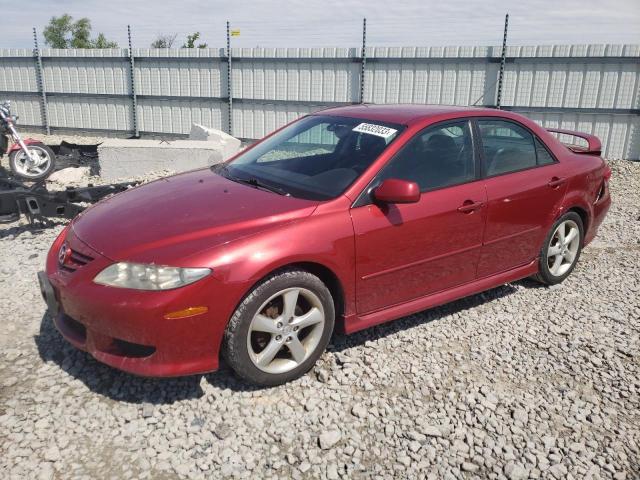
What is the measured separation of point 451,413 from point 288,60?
11.7m

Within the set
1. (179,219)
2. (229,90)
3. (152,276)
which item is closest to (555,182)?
(179,219)

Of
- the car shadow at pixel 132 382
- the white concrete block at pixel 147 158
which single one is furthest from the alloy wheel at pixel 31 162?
the car shadow at pixel 132 382

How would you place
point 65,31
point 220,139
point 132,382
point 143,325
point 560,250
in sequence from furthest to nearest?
1. point 65,31
2. point 220,139
3. point 560,250
4. point 132,382
5. point 143,325

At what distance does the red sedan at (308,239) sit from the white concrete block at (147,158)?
4.49m

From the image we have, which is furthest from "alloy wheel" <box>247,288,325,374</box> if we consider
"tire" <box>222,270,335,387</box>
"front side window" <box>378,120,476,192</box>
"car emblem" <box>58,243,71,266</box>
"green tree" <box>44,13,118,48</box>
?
"green tree" <box>44,13,118,48</box>

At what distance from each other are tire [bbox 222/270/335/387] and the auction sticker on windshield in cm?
116

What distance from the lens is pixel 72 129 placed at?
15828 mm

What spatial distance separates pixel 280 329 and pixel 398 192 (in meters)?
1.05

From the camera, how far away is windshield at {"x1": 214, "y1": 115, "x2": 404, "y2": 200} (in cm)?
340

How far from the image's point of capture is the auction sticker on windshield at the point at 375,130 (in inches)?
142

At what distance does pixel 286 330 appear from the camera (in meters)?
3.05

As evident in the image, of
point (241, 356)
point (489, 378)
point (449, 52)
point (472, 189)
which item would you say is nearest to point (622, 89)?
point (449, 52)

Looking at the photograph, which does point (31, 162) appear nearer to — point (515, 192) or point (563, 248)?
point (515, 192)

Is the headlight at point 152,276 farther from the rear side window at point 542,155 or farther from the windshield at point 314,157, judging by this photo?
the rear side window at point 542,155
